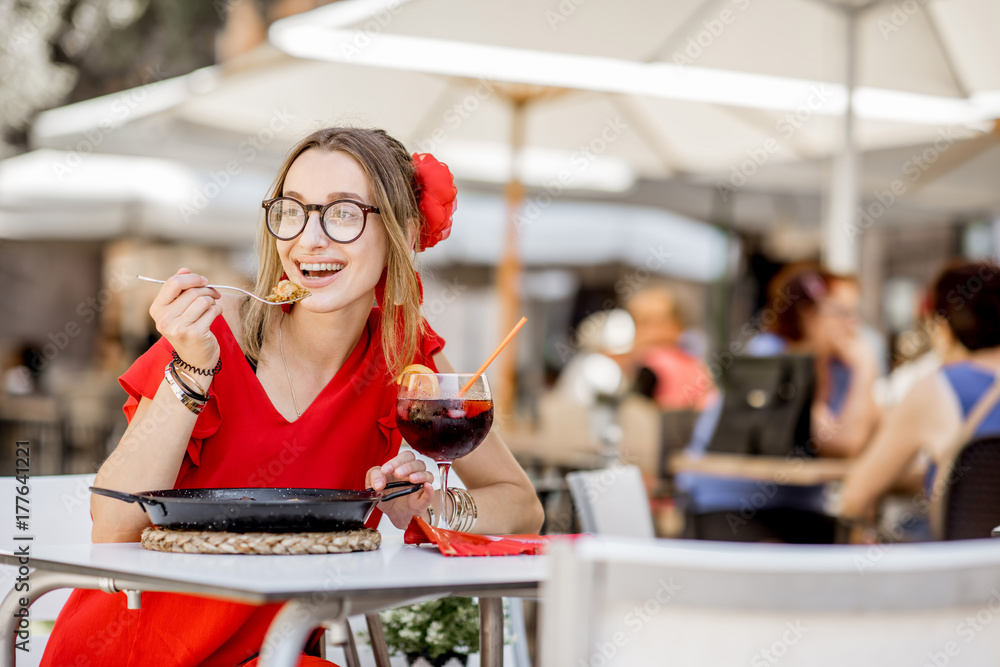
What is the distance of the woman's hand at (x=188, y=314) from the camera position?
140 centimetres

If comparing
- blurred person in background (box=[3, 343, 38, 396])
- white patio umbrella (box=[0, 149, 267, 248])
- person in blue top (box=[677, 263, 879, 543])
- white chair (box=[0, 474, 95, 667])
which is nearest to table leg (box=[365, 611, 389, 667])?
white chair (box=[0, 474, 95, 667])

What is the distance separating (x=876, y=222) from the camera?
10.3 m

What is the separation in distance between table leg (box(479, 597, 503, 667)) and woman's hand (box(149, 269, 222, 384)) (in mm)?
605

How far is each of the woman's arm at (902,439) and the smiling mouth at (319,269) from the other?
100.0 inches

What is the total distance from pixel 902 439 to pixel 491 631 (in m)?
2.44

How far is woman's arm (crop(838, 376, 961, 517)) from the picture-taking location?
3562 mm

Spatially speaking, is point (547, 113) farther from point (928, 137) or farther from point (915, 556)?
point (915, 556)

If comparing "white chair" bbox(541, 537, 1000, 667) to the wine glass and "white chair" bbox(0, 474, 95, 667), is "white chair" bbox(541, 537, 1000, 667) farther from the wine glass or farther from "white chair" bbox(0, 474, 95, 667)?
"white chair" bbox(0, 474, 95, 667)

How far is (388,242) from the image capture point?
1.82 m

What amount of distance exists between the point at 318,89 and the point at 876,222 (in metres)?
6.04
